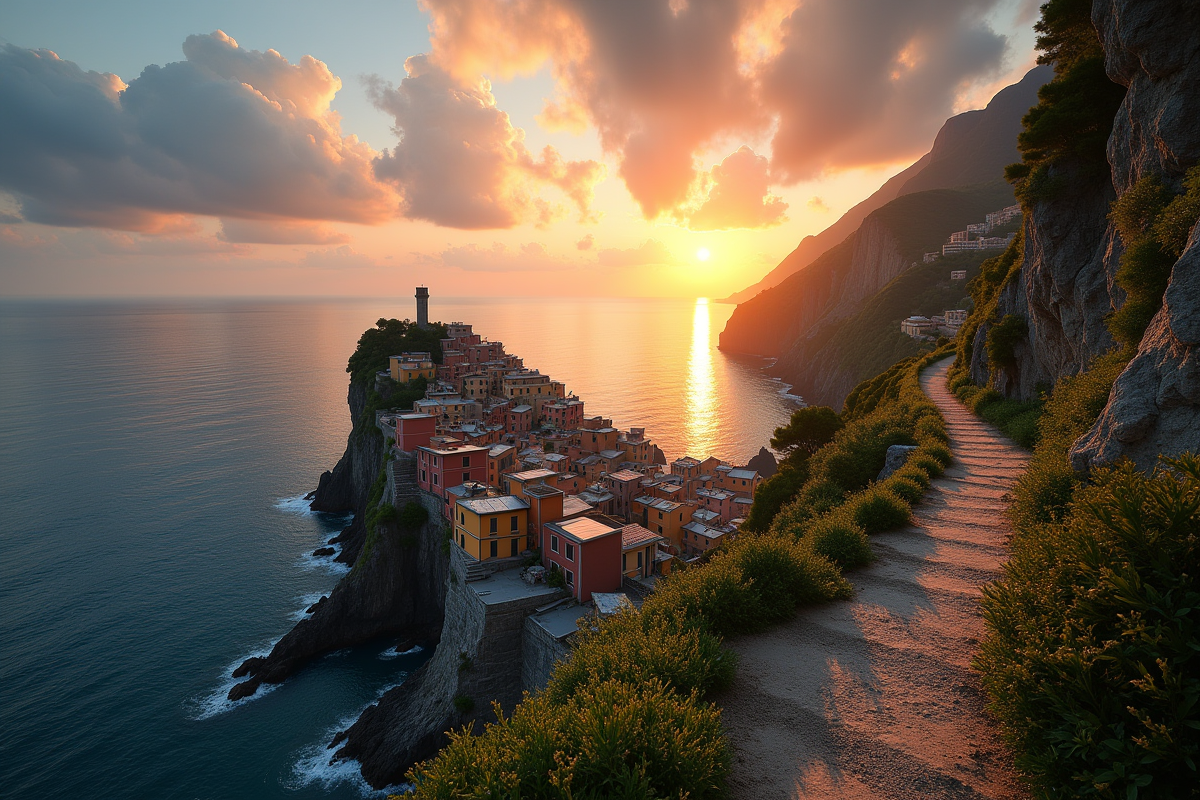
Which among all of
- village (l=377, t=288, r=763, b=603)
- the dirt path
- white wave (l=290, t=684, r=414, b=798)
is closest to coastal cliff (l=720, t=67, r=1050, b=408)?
village (l=377, t=288, r=763, b=603)

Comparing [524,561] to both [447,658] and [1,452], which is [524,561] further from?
[1,452]

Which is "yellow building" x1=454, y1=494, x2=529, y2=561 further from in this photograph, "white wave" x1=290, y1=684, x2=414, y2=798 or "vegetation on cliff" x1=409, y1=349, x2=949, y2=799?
"vegetation on cliff" x1=409, y1=349, x2=949, y2=799

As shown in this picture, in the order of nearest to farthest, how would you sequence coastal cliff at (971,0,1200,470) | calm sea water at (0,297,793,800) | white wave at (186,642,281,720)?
coastal cliff at (971,0,1200,470) < calm sea water at (0,297,793,800) < white wave at (186,642,281,720)

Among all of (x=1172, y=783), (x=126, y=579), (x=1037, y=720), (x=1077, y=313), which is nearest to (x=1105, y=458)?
(x=1037, y=720)

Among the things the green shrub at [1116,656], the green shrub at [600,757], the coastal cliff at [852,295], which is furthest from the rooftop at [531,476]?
the coastal cliff at [852,295]

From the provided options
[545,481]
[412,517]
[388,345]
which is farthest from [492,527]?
[388,345]

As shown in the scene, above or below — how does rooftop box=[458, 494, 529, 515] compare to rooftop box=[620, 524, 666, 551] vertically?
above

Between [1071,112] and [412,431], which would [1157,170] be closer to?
[1071,112]
